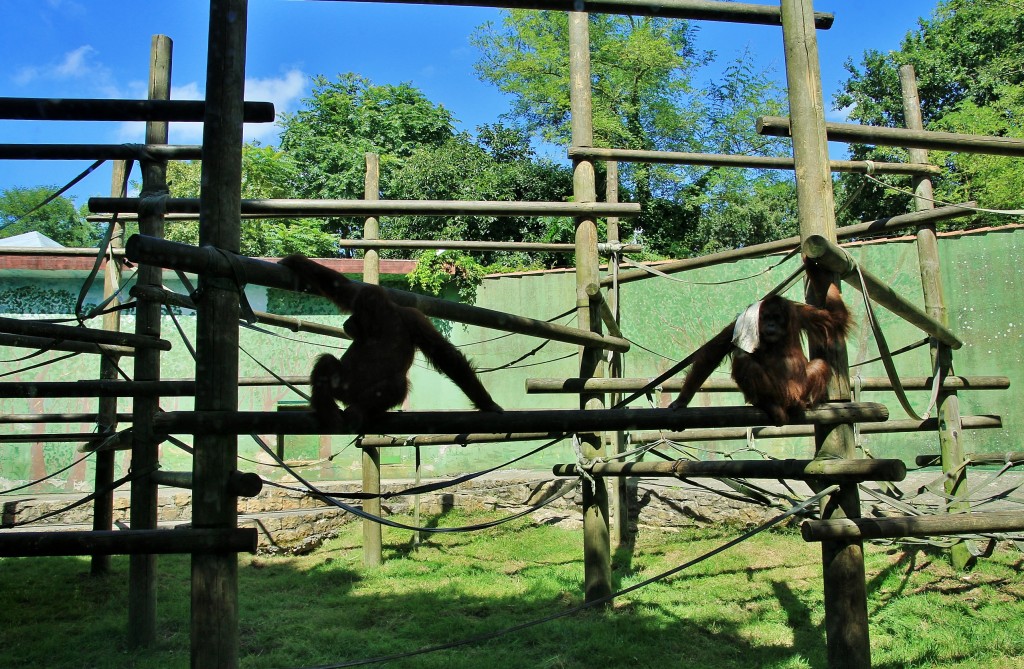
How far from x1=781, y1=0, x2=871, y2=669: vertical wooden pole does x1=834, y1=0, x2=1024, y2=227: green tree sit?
1682 centimetres

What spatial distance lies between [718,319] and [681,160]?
7462mm

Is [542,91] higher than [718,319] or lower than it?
higher

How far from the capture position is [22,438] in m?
6.84

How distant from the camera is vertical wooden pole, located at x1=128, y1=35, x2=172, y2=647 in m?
5.42

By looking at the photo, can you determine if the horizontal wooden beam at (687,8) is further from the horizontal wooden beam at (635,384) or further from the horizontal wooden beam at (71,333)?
the horizontal wooden beam at (71,333)

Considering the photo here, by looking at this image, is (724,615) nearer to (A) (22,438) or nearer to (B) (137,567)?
(B) (137,567)

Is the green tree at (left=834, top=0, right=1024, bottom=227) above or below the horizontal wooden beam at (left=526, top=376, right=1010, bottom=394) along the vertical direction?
above

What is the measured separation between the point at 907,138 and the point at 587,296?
8.93 feet

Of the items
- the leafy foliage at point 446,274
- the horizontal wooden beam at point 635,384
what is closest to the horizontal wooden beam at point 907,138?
the horizontal wooden beam at point 635,384

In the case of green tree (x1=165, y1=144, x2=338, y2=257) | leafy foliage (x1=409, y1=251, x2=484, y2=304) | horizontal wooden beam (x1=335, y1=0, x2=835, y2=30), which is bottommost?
horizontal wooden beam (x1=335, y1=0, x2=835, y2=30)

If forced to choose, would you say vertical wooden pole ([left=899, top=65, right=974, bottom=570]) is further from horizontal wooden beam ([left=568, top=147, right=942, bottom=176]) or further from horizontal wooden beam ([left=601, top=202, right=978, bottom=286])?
horizontal wooden beam ([left=568, top=147, right=942, bottom=176])

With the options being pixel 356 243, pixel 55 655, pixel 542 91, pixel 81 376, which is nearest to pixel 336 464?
pixel 81 376

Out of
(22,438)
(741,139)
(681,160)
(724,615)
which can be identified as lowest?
(724,615)

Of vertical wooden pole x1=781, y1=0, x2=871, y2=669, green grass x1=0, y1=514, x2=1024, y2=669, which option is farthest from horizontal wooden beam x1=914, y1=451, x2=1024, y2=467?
vertical wooden pole x1=781, y1=0, x2=871, y2=669
